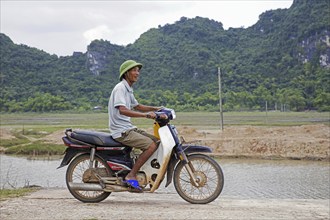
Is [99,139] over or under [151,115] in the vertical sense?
under

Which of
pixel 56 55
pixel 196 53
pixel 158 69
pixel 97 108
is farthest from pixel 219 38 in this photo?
pixel 97 108

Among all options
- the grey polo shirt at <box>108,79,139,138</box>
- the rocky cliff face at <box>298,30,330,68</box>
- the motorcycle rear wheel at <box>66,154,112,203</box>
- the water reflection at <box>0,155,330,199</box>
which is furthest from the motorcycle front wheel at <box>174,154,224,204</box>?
the rocky cliff face at <box>298,30,330,68</box>

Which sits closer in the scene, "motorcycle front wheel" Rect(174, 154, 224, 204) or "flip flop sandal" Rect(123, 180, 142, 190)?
"flip flop sandal" Rect(123, 180, 142, 190)

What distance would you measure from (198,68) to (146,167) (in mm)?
69031

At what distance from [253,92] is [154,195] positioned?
54555 mm

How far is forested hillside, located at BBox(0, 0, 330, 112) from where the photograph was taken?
57.7 meters

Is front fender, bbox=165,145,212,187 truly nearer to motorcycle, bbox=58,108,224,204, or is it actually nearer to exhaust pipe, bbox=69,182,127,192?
motorcycle, bbox=58,108,224,204

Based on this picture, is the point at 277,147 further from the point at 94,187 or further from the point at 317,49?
the point at 317,49

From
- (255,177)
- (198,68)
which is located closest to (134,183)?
(255,177)

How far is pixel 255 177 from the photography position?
15.9 metres

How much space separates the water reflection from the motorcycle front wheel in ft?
14.8

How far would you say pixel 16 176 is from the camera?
1559cm

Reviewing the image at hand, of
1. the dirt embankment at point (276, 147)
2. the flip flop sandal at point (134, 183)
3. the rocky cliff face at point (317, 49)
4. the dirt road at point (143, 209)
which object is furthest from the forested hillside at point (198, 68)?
the flip flop sandal at point (134, 183)

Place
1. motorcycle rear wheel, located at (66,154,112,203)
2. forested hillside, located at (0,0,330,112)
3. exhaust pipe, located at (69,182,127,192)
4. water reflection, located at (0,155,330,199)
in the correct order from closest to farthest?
1. exhaust pipe, located at (69,182,127,192)
2. motorcycle rear wheel, located at (66,154,112,203)
3. water reflection, located at (0,155,330,199)
4. forested hillside, located at (0,0,330,112)
